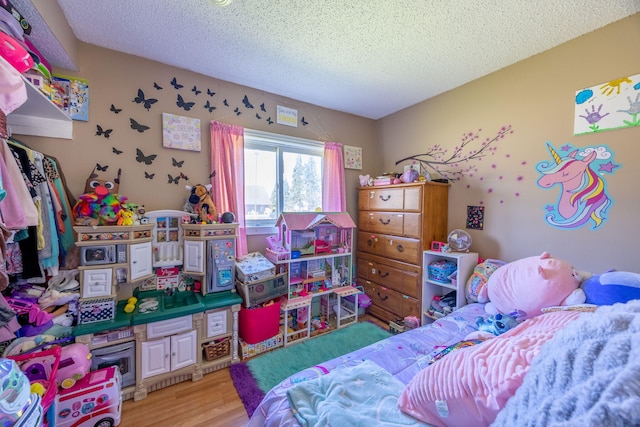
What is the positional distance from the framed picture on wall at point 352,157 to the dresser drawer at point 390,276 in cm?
124

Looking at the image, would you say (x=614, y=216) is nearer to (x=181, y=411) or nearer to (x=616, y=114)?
(x=616, y=114)

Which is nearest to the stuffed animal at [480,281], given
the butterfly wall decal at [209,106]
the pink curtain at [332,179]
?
the pink curtain at [332,179]

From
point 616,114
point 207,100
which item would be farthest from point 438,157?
point 207,100

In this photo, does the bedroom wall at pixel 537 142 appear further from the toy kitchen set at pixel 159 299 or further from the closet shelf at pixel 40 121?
the closet shelf at pixel 40 121

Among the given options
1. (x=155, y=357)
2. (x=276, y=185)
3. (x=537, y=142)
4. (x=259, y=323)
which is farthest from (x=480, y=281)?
(x=155, y=357)

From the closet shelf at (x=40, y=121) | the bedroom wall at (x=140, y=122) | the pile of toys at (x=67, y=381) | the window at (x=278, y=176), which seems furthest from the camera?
the window at (x=278, y=176)

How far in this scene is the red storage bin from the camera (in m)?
2.08

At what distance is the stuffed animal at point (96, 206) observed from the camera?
5.46 ft

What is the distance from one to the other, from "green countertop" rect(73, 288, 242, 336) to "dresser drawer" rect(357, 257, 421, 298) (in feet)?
5.20

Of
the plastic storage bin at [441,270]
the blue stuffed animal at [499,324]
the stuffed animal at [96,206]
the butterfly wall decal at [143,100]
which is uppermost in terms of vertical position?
the butterfly wall decal at [143,100]

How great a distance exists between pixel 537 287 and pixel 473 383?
1149 millimetres

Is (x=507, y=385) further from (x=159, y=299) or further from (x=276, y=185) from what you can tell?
(x=276, y=185)

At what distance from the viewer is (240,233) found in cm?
238

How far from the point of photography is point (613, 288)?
1319 millimetres
